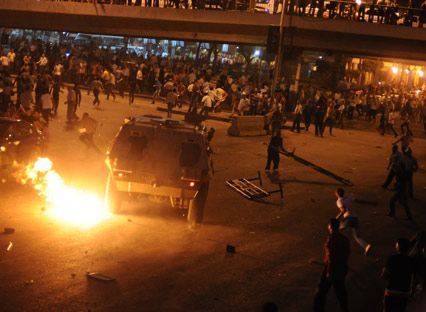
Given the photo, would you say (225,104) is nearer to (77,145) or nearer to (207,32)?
(207,32)

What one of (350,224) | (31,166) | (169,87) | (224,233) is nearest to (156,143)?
(224,233)

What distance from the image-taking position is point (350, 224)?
11.9 meters

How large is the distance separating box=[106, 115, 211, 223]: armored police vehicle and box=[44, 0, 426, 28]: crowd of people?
21677 millimetres

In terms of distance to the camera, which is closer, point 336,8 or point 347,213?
point 347,213

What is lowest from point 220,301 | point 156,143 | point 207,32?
point 220,301

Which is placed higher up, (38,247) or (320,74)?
(320,74)

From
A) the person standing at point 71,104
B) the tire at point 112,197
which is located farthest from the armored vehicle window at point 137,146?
the person standing at point 71,104

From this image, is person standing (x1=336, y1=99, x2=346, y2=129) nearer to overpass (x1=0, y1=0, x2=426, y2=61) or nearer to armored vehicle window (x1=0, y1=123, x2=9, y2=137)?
overpass (x1=0, y1=0, x2=426, y2=61)

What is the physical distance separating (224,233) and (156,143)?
7.02 feet

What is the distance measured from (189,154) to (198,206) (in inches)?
40.7

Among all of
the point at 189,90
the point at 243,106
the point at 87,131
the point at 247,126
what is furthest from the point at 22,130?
the point at 189,90

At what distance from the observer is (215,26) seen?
35719 mm

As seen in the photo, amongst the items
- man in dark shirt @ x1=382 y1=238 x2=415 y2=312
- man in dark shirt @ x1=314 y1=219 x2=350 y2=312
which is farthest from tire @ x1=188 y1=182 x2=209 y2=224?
man in dark shirt @ x1=382 y1=238 x2=415 y2=312

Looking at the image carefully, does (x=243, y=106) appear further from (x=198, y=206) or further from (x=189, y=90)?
(x=198, y=206)
